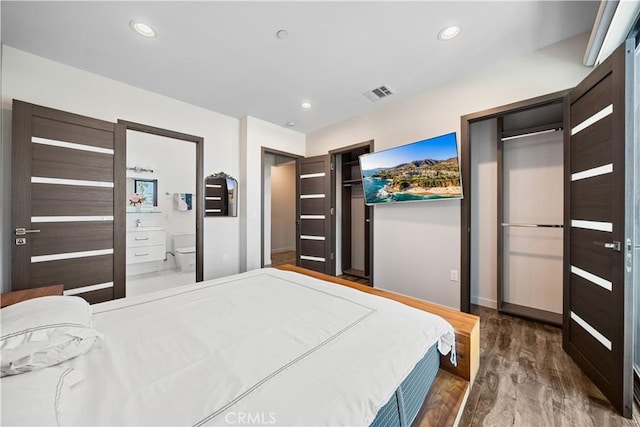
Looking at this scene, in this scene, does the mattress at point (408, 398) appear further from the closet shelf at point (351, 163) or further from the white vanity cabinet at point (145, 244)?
the white vanity cabinet at point (145, 244)

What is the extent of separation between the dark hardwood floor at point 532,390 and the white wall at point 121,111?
3.25 meters

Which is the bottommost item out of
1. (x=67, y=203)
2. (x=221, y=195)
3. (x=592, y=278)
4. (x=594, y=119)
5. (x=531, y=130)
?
(x=592, y=278)

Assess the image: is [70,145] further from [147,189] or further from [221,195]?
[147,189]

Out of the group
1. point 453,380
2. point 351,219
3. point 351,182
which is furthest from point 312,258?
point 453,380

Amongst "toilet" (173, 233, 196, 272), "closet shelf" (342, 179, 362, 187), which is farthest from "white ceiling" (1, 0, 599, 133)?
"toilet" (173, 233, 196, 272)

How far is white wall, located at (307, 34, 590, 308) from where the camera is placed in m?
2.15

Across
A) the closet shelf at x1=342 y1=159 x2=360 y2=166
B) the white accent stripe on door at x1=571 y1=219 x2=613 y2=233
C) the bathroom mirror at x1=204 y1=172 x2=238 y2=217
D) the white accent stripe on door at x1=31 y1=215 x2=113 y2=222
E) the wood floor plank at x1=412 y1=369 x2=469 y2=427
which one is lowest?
the wood floor plank at x1=412 y1=369 x2=469 y2=427

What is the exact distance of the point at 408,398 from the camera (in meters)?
0.99

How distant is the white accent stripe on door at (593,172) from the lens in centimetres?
149

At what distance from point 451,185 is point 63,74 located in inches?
164

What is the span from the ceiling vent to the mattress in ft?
9.00

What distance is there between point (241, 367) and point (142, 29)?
258 cm

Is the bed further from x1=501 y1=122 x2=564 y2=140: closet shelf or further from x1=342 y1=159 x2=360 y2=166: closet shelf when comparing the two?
x1=342 y1=159 x2=360 y2=166: closet shelf

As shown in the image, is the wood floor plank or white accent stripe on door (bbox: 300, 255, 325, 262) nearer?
the wood floor plank
